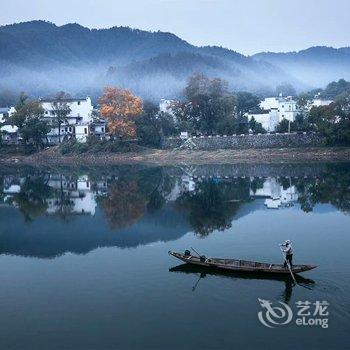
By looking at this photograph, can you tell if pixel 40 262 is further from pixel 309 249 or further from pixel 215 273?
pixel 309 249

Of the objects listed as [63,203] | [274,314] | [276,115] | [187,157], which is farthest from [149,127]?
[274,314]

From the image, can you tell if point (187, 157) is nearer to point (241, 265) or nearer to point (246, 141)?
point (246, 141)

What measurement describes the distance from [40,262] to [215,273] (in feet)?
30.8

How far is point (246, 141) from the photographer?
70312 mm

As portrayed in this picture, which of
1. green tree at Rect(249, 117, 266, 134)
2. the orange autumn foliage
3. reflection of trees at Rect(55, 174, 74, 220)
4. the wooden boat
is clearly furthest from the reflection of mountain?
green tree at Rect(249, 117, 266, 134)

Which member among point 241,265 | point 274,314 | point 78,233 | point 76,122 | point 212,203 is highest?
point 76,122

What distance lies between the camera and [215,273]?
2139cm

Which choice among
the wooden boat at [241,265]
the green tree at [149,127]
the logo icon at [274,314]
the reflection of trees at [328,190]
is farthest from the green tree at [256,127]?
the logo icon at [274,314]

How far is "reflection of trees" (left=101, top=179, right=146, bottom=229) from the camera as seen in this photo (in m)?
34.6

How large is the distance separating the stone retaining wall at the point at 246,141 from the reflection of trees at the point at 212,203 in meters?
20.1

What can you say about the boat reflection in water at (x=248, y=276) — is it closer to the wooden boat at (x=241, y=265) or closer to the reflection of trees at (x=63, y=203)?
the wooden boat at (x=241, y=265)

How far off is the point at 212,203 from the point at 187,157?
32.1 meters

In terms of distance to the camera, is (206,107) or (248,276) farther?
(206,107)

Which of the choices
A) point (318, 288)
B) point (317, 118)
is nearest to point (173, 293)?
point (318, 288)
